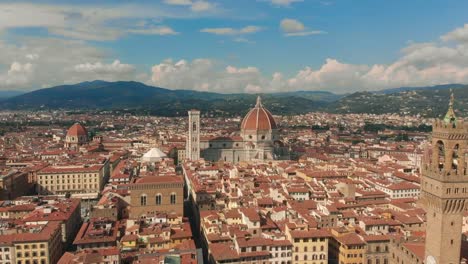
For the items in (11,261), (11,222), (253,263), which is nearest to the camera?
(253,263)

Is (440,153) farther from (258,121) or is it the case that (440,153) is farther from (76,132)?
(76,132)

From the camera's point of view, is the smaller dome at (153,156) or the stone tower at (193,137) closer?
the smaller dome at (153,156)

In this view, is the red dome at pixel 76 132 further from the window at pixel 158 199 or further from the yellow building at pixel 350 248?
the yellow building at pixel 350 248

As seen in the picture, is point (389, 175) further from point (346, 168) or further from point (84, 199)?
point (84, 199)

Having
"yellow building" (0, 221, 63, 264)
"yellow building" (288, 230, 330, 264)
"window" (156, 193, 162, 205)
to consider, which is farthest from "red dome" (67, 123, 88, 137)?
"yellow building" (288, 230, 330, 264)

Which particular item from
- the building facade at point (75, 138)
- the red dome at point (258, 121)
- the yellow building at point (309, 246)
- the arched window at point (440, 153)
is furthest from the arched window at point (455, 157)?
the building facade at point (75, 138)

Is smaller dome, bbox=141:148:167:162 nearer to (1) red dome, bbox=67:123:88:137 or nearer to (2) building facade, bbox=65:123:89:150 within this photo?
(2) building facade, bbox=65:123:89:150

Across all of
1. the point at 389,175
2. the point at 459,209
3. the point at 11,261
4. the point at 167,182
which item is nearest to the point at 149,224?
the point at 167,182
